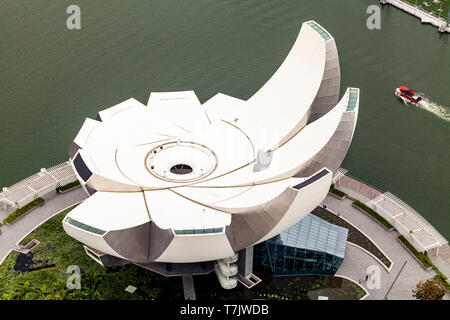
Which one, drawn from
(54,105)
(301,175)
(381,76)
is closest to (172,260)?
(301,175)

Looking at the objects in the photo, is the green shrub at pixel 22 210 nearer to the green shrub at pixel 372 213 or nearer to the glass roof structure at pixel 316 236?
the glass roof structure at pixel 316 236

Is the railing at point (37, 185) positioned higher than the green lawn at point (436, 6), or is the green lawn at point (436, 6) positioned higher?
the green lawn at point (436, 6)

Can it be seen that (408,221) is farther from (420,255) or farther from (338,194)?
(338,194)

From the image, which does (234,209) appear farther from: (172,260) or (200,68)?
(200,68)

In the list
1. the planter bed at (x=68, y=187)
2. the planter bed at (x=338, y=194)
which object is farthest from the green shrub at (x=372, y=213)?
the planter bed at (x=68, y=187)

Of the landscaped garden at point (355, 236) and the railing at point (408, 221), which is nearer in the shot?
the landscaped garden at point (355, 236)

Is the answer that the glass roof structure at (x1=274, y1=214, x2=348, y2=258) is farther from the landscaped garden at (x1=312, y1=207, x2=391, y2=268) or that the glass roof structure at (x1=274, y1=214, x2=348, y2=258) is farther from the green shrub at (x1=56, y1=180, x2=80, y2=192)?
the green shrub at (x1=56, y1=180, x2=80, y2=192)
